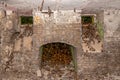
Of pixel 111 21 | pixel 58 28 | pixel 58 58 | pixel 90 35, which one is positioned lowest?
pixel 58 58

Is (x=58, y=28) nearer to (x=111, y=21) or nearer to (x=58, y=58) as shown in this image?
(x=58, y=58)

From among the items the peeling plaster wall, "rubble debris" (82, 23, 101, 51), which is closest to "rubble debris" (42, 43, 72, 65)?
"rubble debris" (82, 23, 101, 51)

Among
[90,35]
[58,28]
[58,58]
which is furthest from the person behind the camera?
[58,58]

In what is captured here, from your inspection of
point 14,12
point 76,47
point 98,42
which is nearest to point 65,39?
point 76,47

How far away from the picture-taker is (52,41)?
7.26 metres

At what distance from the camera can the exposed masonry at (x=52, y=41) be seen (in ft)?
23.8

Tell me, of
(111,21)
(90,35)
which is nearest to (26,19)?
(90,35)

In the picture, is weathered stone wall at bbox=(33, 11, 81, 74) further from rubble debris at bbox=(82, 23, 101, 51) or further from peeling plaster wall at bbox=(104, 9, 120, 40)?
peeling plaster wall at bbox=(104, 9, 120, 40)

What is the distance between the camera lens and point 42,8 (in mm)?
6797

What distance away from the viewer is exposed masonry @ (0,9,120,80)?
726cm

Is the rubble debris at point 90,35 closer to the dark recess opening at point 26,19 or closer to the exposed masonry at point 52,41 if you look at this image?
the exposed masonry at point 52,41

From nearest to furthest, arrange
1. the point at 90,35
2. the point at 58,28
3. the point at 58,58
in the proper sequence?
the point at 58,28 < the point at 90,35 < the point at 58,58

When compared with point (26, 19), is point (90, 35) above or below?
below

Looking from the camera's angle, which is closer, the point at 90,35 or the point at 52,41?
the point at 52,41
